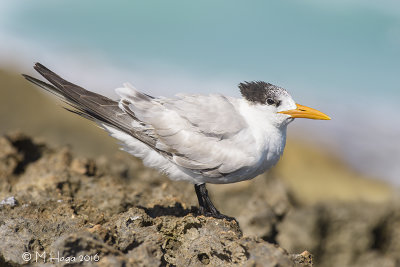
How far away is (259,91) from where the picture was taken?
16.2 ft

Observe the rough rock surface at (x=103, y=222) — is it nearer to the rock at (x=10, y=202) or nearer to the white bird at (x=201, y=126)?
the rock at (x=10, y=202)

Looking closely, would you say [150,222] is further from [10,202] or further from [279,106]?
[279,106]

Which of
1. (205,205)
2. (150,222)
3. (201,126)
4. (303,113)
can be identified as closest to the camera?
(150,222)

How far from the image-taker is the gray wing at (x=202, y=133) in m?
4.53

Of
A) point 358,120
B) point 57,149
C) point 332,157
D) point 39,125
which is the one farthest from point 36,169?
point 358,120

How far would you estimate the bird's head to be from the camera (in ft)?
15.9

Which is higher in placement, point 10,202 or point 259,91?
point 259,91

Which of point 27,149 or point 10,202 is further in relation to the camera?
point 27,149

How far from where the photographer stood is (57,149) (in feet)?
21.1

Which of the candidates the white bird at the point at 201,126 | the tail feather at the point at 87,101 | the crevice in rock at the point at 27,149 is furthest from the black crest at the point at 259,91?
the crevice in rock at the point at 27,149

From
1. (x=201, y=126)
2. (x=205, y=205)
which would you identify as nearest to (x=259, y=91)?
(x=201, y=126)

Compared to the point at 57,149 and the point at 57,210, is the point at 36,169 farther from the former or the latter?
the point at 57,210

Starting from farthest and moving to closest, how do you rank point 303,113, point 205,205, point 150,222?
point 205,205 < point 303,113 < point 150,222

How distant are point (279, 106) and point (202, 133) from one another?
85 cm
